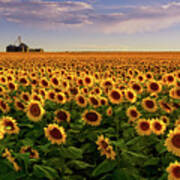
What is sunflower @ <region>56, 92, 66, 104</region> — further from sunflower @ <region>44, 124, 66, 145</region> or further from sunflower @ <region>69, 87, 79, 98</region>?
sunflower @ <region>44, 124, 66, 145</region>

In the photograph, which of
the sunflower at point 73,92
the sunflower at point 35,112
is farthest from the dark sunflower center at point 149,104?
the sunflower at point 35,112

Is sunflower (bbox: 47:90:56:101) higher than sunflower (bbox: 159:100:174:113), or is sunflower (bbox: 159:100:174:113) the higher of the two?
sunflower (bbox: 47:90:56:101)

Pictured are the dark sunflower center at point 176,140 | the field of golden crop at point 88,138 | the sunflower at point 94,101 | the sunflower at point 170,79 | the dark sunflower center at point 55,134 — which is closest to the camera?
the dark sunflower center at point 176,140

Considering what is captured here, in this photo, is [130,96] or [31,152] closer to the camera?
[31,152]

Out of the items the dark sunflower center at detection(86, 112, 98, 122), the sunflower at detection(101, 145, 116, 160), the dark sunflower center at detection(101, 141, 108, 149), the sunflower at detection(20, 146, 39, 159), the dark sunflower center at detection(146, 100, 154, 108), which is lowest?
the sunflower at detection(20, 146, 39, 159)

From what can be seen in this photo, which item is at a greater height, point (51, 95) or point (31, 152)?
point (51, 95)

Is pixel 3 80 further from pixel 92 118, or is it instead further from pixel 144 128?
pixel 144 128

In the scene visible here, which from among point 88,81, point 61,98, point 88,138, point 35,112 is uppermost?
point 88,81

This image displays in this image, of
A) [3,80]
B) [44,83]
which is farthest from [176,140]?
[3,80]

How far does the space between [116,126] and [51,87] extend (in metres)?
2.63

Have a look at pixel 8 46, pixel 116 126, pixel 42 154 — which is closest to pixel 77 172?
pixel 42 154

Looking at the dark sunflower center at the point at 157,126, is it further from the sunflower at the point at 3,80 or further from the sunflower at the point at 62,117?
the sunflower at the point at 3,80

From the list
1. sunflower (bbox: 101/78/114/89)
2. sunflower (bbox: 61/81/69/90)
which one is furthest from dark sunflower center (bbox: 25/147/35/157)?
sunflower (bbox: 101/78/114/89)

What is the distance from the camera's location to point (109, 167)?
3396mm
